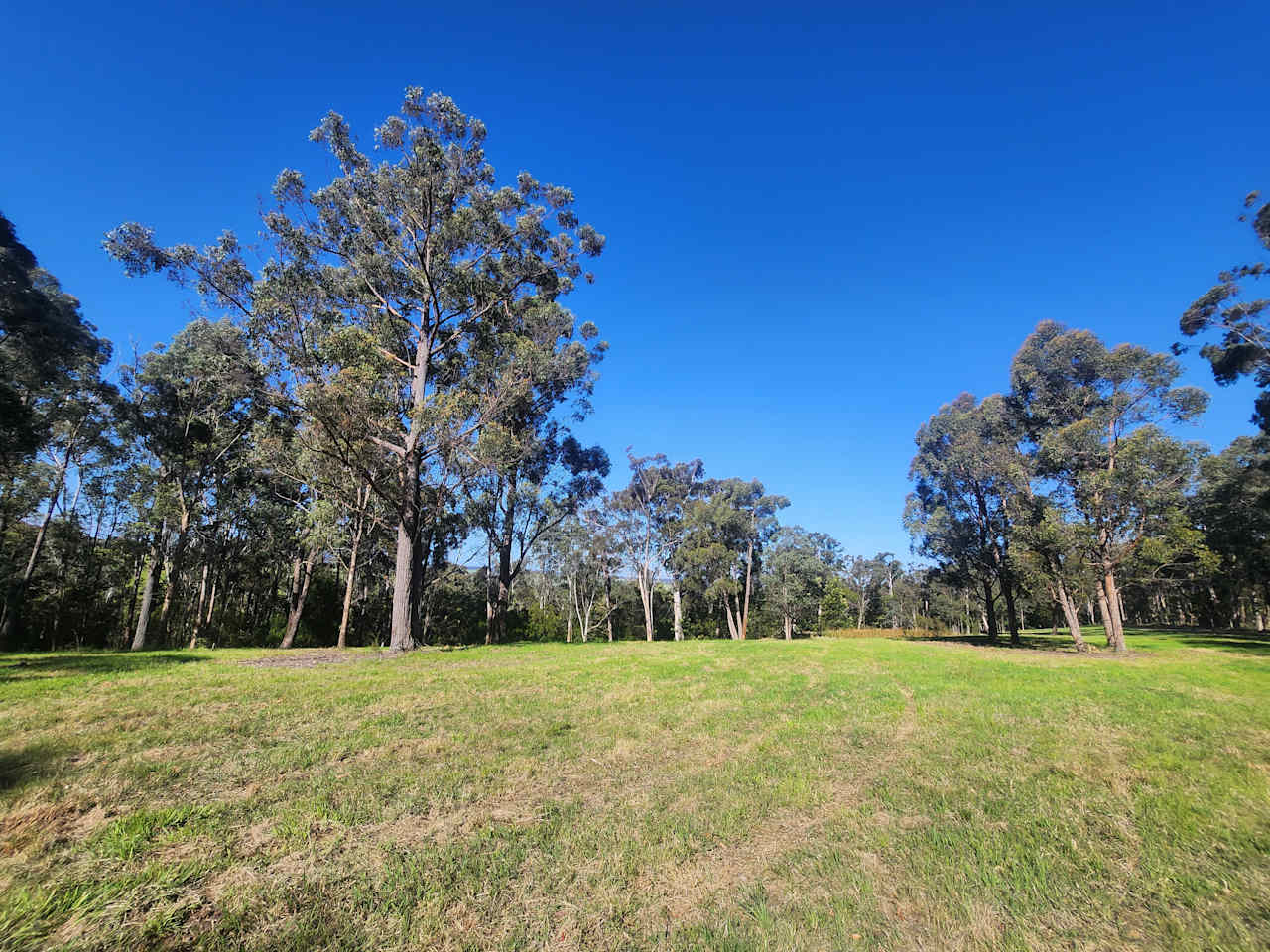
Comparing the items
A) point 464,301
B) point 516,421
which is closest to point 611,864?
point 464,301

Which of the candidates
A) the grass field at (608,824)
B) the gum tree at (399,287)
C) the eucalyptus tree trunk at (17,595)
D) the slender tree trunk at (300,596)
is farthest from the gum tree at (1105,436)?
the eucalyptus tree trunk at (17,595)

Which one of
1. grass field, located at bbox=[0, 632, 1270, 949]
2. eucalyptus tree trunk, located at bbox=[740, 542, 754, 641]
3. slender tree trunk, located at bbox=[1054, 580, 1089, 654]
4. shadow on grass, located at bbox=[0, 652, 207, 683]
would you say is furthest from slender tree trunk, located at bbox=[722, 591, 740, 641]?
shadow on grass, located at bbox=[0, 652, 207, 683]

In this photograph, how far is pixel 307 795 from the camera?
3.92 m

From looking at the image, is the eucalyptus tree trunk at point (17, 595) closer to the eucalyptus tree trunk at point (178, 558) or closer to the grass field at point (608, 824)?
the eucalyptus tree trunk at point (178, 558)

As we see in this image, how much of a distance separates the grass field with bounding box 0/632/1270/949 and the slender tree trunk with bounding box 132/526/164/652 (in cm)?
A: 1689

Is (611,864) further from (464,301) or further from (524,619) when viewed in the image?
(524,619)

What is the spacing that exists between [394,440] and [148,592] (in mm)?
13615

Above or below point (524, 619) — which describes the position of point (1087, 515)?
above

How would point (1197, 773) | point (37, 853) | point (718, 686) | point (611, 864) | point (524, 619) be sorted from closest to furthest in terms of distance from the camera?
point (37, 853) < point (611, 864) < point (1197, 773) < point (718, 686) < point (524, 619)

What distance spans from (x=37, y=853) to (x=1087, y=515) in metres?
28.8

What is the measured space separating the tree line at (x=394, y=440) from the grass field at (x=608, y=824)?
1104cm

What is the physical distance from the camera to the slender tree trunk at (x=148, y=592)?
2031cm

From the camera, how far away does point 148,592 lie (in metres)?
20.5

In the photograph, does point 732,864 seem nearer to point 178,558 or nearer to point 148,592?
point 148,592
